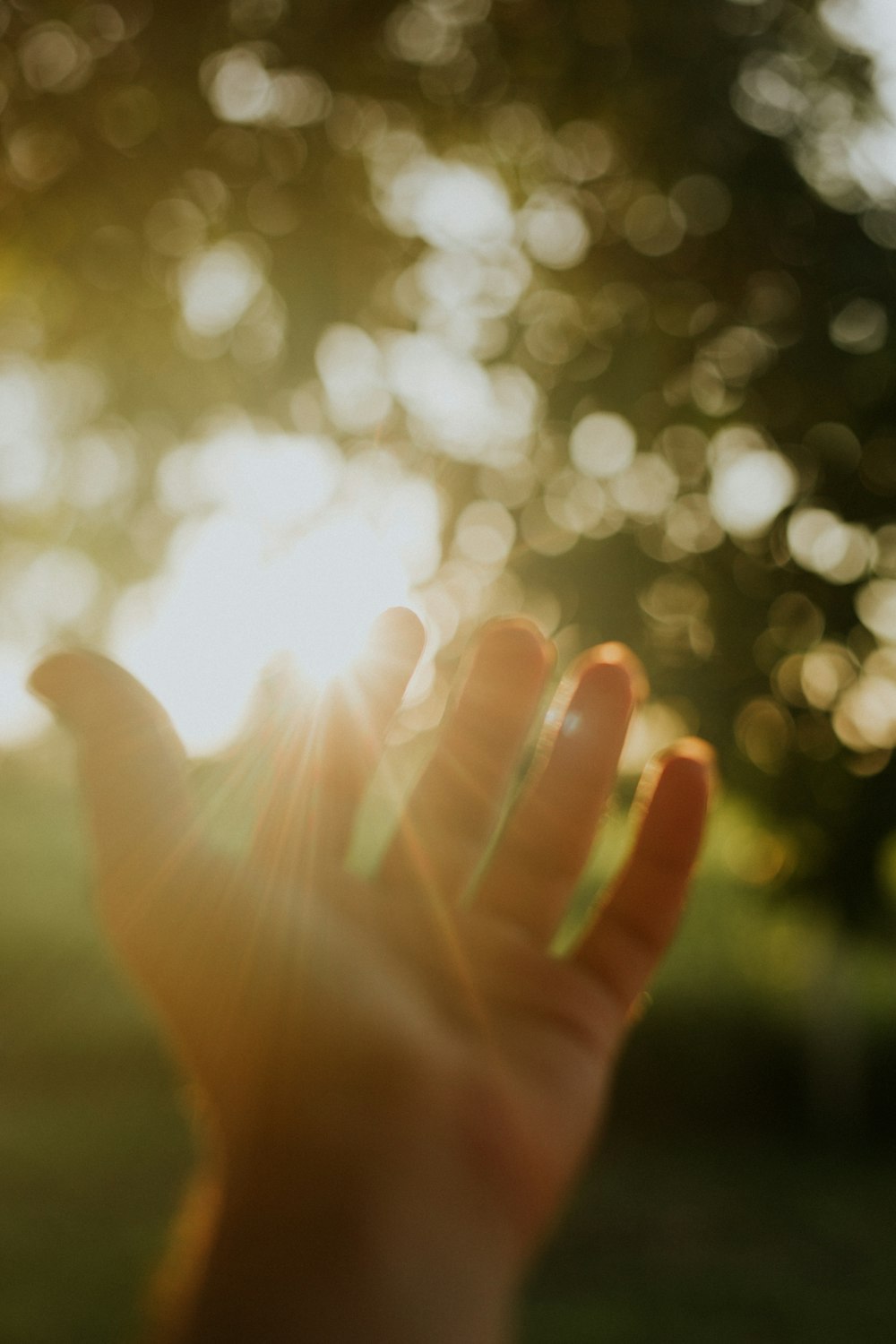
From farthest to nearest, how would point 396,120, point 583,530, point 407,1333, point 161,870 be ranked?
point 583,530
point 396,120
point 161,870
point 407,1333

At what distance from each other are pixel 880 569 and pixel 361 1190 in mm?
4289

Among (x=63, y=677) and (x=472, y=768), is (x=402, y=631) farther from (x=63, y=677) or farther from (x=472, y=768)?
(x=63, y=677)

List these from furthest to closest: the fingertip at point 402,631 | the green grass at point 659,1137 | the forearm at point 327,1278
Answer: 1. the green grass at point 659,1137
2. the fingertip at point 402,631
3. the forearm at point 327,1278

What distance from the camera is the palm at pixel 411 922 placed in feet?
4.60

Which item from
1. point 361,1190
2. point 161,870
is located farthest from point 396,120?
point 361,1190

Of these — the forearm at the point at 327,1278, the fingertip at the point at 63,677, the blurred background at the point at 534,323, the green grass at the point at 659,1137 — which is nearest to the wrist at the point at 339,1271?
the forearm at the point at 327,1278

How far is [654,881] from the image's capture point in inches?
67.7

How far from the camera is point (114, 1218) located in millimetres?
8523

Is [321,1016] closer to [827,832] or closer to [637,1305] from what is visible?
[827,832]

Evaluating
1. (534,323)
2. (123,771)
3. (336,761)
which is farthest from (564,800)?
(534,323)

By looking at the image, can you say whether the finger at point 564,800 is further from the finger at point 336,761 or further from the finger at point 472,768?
the finger at point 336,761

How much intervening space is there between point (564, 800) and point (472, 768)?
15cm

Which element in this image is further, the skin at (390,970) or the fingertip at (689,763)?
the fingertip at (689,763)

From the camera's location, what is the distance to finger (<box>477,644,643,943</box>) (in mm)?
1656
